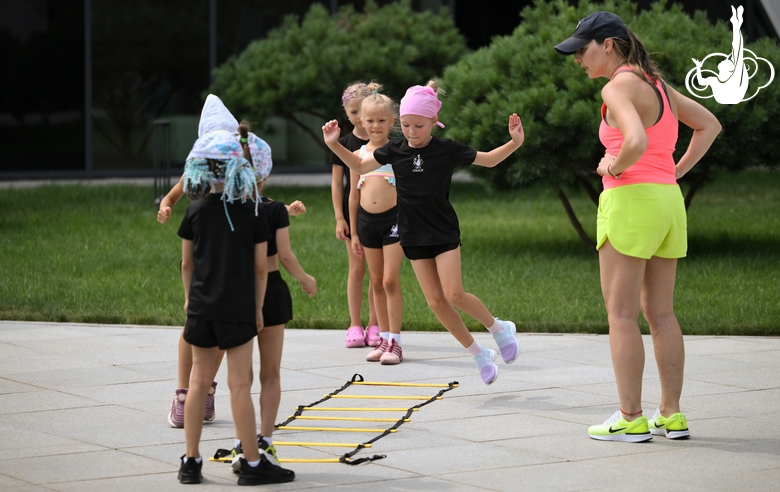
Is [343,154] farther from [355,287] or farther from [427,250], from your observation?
[355,287]

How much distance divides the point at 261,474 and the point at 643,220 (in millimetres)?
2182

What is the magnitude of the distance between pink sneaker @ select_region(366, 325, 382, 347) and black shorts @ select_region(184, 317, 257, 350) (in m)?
3.44

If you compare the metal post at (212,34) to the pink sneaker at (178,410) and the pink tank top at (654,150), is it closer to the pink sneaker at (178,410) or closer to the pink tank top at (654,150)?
the pink sneaker at (178,410)

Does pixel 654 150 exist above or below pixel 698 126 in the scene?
below

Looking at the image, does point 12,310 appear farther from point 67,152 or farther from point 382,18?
point 67,152

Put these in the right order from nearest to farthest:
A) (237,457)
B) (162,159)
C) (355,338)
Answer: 1. (237,457)
2. (355,338)
3. (162,159)

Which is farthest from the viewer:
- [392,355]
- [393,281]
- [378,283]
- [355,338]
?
[355,338]

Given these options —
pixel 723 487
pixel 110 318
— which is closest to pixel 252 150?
pixel 723 487

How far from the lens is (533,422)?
6.06 m

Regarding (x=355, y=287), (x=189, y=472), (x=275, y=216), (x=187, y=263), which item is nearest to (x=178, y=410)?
(x=189, y=472)

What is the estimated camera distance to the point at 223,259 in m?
4.83

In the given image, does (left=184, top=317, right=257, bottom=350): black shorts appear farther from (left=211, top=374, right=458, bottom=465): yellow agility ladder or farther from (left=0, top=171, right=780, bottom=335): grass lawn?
(left=0, top=171, right=780, bottom=335): grass lawn

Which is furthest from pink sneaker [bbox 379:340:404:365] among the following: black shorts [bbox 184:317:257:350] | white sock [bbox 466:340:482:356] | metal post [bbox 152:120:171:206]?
metal post [bbox 152:120:171:206]

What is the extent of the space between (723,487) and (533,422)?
4.54 ft
